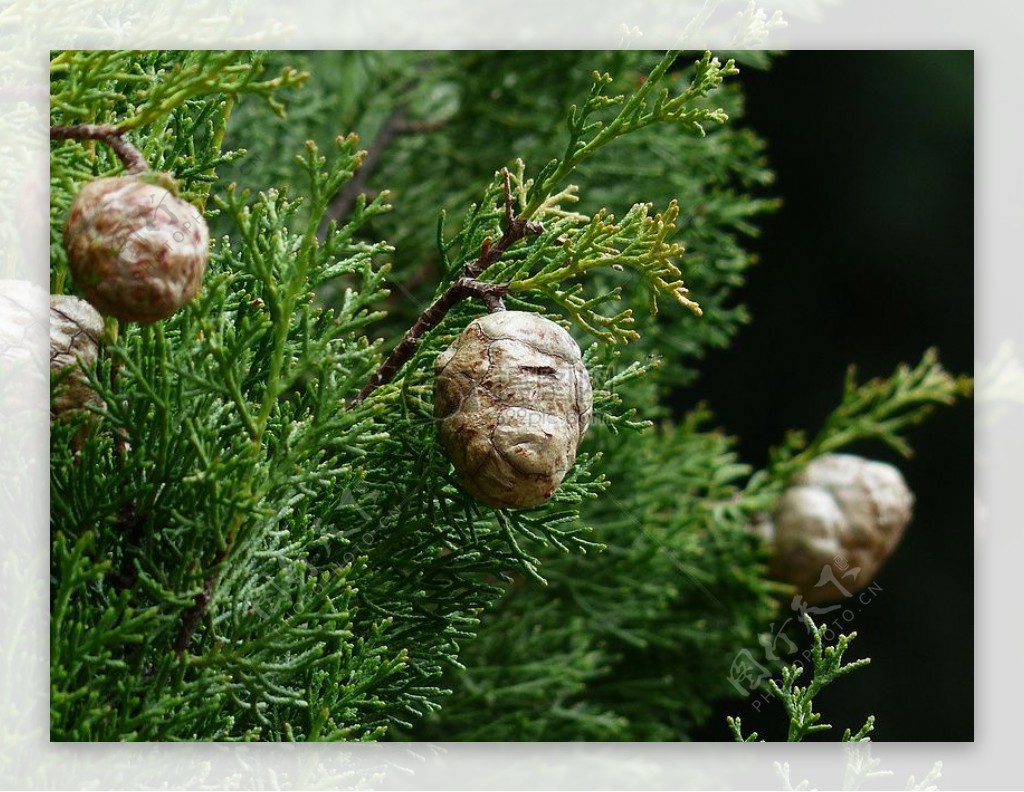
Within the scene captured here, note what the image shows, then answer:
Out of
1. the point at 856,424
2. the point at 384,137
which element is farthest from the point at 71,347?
the point at 856,424

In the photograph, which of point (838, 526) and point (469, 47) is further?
point (469, 47)

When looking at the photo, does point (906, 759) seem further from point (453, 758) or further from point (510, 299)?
point (510, 299)

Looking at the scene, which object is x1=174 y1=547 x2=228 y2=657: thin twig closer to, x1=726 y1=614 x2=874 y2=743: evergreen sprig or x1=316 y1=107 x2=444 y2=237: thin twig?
x1=726 y1=614 x2=874 y2=743: evergreen sprig

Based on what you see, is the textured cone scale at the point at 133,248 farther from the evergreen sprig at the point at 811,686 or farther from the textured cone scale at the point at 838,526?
the textured cone scale at the point at 838,526

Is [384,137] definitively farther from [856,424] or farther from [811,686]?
[811,686]

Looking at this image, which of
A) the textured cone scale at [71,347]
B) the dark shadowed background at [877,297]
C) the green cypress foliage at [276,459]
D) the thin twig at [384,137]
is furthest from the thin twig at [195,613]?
the dark shadowed background at [877,297]

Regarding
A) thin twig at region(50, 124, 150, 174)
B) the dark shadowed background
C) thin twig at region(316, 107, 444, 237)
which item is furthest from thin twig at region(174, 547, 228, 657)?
the dark shadowed background

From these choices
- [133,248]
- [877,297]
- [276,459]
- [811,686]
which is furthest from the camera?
[877,297]
